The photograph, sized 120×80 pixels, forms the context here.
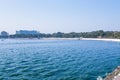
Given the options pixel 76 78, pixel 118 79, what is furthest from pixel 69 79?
pixel 118 79

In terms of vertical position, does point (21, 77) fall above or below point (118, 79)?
below

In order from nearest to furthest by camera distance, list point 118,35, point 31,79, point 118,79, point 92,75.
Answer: point 118,79 → point 31,79 → point 92,75 → point 118,35

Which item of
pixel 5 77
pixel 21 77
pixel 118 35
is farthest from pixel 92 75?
pixel 118 35

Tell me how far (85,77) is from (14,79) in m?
7.02

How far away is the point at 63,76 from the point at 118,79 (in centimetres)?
1195

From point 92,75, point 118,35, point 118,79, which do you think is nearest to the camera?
point 118,79

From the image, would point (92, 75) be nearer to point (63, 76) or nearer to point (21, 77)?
point (63, 76)

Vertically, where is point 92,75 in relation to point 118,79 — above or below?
below

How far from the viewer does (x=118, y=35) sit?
19838 centimetres

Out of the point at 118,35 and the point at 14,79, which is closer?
the point at 14,79

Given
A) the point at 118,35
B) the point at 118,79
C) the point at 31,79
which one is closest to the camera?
the point at 118,79

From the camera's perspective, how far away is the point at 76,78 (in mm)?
23391

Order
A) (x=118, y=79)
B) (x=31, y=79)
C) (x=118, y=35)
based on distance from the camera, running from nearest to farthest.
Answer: (x=118, y=79), (x=31, y=79), (x=118, y=35)

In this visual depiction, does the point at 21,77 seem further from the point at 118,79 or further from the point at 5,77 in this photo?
the point at 118,79
